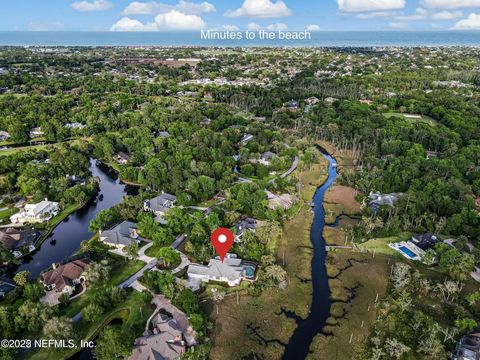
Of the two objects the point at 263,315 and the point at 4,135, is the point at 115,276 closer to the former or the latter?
the point at 263,315

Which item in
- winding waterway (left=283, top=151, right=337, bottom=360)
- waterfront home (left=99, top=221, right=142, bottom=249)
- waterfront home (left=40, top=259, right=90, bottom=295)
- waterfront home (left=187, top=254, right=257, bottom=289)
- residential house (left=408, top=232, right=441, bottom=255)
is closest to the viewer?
winding waterway (left=283, top=151, right=337, bottom=360)

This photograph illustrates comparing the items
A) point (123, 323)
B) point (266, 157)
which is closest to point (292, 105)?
point (266, 157)

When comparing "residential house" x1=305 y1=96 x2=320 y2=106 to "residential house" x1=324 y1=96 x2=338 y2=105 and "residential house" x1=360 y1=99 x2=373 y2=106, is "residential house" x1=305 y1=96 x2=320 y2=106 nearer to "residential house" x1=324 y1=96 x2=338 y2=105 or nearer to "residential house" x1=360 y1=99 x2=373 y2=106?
"residential house" x1=324 y1=96 x2=338 y2=105

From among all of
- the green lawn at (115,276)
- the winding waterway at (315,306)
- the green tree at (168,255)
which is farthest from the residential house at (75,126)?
the winding waterway at (315,306)

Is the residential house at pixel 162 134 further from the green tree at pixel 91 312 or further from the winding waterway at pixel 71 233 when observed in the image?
the green tree at pixel 91 312

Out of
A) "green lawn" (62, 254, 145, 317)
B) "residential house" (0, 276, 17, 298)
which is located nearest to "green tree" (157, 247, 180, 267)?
"green lawn" (62, 254, 145, 317)
